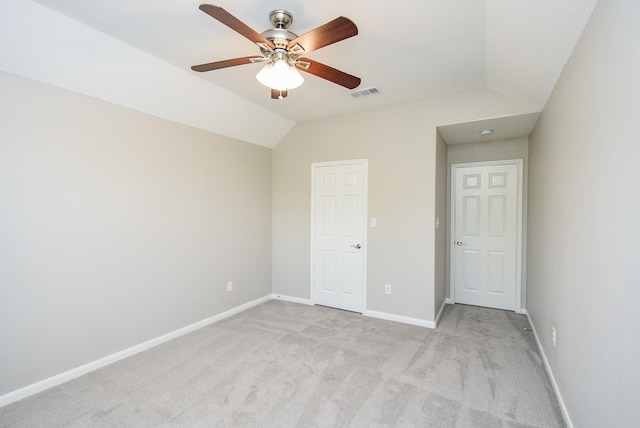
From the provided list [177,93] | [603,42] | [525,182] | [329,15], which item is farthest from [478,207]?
[177,93]

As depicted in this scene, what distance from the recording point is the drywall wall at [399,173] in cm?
331

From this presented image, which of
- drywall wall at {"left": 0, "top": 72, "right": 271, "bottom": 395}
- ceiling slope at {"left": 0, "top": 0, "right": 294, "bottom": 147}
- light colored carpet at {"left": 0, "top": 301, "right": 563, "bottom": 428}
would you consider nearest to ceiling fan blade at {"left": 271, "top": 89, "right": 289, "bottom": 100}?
ceiling slope at {"left": 0, "top": 0, "right": 294, "bottom": 147}

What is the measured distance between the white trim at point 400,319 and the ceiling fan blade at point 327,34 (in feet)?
10.0

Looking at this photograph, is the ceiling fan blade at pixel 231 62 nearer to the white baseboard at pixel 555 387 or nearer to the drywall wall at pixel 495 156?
the white baseboard at pixel 555 387

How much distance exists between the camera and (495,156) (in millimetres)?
4008

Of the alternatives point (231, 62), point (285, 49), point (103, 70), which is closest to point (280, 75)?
point (285, 49)

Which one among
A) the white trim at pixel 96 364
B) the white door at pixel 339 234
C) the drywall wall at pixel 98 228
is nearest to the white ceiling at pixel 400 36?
the drywall wall at pixel 98 228

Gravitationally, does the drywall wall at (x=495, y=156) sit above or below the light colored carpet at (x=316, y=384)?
above

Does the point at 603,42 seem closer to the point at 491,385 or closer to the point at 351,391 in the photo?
the point at 491,385

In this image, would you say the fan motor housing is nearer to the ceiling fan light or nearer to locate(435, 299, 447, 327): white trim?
the ceiling fan light

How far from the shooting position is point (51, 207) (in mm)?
2275

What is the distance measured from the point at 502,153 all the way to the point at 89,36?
177 inches

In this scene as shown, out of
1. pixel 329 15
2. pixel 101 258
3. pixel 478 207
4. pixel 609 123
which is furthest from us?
pixel 478 207

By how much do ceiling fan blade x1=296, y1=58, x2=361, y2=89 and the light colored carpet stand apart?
2.26 m
